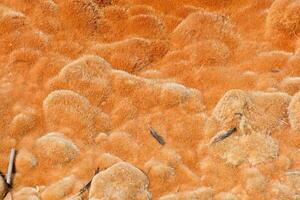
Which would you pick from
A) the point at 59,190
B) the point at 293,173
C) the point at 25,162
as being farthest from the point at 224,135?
the point at 25,162

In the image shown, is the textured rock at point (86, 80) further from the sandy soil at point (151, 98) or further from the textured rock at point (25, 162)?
the textured rock at point (25, 162)

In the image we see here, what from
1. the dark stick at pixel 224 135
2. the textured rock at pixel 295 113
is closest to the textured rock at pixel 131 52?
the dark stick at pixel 224 135

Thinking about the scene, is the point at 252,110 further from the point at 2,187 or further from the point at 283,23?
the point at 2,187

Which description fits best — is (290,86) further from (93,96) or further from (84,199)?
(84,199)

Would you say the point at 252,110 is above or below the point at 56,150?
above

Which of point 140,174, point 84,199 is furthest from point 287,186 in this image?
point 84,199

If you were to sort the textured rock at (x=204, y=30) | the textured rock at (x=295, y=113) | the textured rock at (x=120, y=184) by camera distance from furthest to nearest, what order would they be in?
the textured rock at (x=204, y=30), the textured rock at (x=295, y=113), the textured rock at (x=120, y=184)
